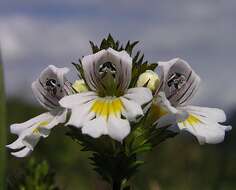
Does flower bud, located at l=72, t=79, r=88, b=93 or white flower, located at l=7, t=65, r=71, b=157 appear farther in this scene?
flower bud, located at l=72, t=79, r=88, b=93

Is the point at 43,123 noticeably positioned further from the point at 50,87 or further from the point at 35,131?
the point at 50,87

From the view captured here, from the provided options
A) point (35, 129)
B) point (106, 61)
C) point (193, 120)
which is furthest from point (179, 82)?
point (35, 129)

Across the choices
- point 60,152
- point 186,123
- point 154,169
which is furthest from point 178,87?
point 154,169

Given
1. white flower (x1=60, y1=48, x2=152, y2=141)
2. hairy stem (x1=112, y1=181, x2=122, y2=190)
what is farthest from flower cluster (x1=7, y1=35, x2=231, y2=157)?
hairy stem (x1=112, y1=181, x2=122, y2=190)

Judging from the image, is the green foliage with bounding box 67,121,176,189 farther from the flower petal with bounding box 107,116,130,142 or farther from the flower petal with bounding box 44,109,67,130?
the flower petal with bounding box 107,116,130,142

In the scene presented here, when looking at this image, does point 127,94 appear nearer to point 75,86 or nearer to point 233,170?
point 75,86

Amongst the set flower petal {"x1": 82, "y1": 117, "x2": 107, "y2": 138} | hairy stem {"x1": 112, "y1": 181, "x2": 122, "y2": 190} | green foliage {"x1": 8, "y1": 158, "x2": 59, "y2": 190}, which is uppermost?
flower petal {"x1": 82, "y1": 117, "x2": 107, "y2": 138}

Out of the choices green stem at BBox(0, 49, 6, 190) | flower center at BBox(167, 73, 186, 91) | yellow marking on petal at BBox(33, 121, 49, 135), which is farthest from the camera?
flower center at BBox(167, 73, 186, 91)
